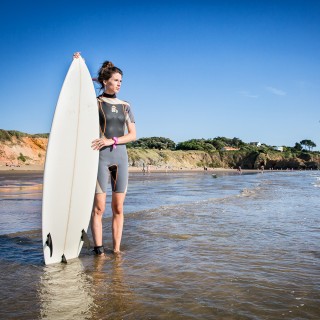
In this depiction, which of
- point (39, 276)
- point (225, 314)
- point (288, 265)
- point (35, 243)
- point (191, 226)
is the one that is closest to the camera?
point (225, 314)

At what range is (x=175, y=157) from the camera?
301 ft

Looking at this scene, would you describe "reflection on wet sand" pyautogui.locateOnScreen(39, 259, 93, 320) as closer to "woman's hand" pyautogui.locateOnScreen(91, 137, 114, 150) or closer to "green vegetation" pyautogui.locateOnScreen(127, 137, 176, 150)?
"woman's hand" pyautogui.locateOnScreen(91, 137, 114, 150)

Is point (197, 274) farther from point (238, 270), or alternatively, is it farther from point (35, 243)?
point (35, 243)

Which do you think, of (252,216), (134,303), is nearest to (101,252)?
(134,303)

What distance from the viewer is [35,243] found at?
440cm

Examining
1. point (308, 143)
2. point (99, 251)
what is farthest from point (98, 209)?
point (308, 143)

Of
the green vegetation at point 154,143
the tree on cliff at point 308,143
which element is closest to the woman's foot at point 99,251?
the green vegetation at point 154,143

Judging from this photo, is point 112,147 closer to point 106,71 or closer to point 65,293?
point 106,71

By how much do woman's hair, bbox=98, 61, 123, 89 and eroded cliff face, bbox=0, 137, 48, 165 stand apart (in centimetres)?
4255

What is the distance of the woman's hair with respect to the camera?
383 centimetres

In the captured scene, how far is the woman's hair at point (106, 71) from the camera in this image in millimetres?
3830

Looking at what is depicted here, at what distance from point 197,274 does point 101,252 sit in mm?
1206

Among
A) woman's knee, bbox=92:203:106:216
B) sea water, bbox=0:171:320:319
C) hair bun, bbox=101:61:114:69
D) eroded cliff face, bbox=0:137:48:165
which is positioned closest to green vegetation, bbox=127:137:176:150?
eroded cliff face, bbox=0:137:48:165

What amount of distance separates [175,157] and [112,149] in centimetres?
8810
